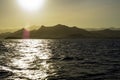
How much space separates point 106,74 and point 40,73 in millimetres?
9770

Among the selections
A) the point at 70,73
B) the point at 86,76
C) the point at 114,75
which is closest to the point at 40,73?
the point at 70,73

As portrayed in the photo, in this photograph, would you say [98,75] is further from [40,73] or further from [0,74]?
[0,74]

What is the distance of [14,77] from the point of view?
43875mm

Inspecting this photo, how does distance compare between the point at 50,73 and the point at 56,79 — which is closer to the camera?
the point at 56,79

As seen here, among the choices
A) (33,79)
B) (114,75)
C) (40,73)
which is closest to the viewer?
(33,79)

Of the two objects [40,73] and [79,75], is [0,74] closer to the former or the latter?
[40,73]

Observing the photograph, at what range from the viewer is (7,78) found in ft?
141

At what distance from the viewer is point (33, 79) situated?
42000 millimetres

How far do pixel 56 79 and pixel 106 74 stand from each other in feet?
26.2

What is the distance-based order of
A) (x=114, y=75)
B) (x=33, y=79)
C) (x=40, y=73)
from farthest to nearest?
1. (x=40, y=73)
2. (x=114, y=75)
3. (x=33, y=79)

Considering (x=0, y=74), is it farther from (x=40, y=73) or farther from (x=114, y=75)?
(x=114, y=75)

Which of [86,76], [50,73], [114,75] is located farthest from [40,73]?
[114,75]

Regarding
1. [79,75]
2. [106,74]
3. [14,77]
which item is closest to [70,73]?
[79,75]

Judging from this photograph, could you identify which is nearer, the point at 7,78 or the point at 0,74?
the point at 7,78
